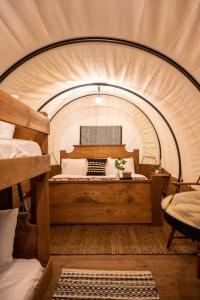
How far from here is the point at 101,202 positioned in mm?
3494

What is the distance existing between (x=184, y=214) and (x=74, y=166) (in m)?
4.12

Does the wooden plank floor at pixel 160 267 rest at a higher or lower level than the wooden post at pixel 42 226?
lower

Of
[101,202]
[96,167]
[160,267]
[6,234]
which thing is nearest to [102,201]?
[101,202]

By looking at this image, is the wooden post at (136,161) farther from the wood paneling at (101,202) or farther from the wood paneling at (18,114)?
the wood paneling at (18,114)

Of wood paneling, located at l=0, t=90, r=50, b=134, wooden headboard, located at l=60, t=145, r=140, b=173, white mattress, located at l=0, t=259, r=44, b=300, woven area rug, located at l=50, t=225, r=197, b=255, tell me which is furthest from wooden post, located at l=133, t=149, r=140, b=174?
white mattress, located at l=0, t=259, r=44, b=300

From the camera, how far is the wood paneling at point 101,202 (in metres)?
3.47

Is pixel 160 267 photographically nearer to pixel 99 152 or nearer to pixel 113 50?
pixel 113 50

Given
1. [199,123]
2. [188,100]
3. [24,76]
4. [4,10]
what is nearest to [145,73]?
[188,100]

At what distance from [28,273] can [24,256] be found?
0.43 m

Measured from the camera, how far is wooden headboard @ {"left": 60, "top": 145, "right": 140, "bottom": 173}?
5.59 metres

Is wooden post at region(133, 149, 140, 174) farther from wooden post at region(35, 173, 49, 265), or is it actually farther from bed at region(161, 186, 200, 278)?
bed at region(161, 186, 200, 278)

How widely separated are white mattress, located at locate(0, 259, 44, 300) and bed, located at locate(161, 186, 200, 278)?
100 centimetres

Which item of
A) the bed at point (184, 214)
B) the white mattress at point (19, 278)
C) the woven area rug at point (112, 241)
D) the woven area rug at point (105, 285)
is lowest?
the woven area rug at point (105, 285)

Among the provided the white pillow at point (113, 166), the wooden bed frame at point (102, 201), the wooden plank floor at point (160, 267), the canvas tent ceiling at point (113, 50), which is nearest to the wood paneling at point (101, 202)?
the wooden bed frame at point (102, 201)
